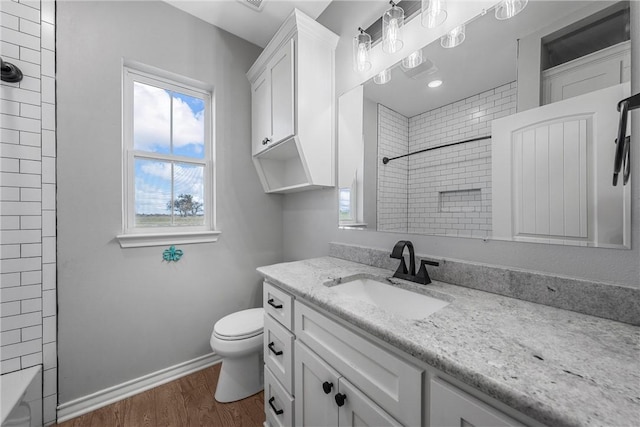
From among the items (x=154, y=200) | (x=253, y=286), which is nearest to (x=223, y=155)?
(x=154, y=200)

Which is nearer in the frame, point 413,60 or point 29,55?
point 413,60

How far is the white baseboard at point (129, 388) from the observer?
1.46 meters

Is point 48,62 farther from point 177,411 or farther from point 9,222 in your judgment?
point 177,411

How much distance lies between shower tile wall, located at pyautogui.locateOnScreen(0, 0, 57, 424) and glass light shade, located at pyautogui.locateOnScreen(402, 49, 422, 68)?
204 centimetres

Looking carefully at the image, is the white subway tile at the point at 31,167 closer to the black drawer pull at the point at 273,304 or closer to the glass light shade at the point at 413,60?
the black drawer pull at the point at 273,304

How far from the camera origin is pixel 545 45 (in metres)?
0.88

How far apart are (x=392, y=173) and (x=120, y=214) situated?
5.90 feet

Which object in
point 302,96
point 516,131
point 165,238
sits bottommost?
point 165,238

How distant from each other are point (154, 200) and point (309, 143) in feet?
4.15

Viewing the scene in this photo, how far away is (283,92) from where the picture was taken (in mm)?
1673

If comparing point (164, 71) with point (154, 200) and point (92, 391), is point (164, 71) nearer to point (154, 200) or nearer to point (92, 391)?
point (154, 200)

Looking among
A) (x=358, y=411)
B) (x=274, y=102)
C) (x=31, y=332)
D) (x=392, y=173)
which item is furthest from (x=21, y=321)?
(x=392, y=173)

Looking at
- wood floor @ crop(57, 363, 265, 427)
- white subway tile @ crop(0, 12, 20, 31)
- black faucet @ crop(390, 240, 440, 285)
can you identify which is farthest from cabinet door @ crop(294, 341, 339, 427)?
white subway tile @ crop(0, 12, 20, 31)

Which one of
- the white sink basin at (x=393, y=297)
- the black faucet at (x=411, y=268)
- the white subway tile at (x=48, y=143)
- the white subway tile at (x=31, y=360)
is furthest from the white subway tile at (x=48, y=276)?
the black faucet at (x=411, y=268)
